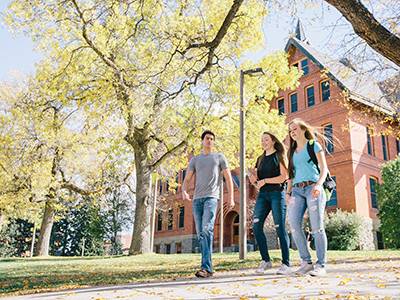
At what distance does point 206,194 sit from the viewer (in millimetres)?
6336

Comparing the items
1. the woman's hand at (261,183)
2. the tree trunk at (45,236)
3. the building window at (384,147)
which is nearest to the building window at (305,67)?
the building window at (384,147)

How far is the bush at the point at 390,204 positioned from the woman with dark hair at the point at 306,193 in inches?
623

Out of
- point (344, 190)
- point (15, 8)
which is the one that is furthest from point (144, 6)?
point (344, 190)

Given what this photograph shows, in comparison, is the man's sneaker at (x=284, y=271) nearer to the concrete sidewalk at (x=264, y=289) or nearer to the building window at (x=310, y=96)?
the concrete sidewalk at (x=264, y=289)

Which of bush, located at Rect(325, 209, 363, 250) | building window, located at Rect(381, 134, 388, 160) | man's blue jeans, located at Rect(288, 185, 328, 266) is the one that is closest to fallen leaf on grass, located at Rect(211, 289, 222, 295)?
man's blue jeans, located at Rect(288, 185, 328, 266)

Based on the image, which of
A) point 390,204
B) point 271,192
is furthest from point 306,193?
point 390,204

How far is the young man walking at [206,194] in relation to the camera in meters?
6.14

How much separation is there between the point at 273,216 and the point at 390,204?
640 inches

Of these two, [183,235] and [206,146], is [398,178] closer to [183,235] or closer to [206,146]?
[206,146]

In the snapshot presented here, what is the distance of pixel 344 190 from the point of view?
25000 mm

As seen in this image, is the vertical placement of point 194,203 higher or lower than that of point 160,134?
lower

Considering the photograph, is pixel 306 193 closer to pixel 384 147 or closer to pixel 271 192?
pixel 271 192

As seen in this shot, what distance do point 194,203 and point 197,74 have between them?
4989 millimetres

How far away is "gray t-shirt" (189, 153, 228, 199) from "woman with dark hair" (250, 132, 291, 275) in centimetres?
57
